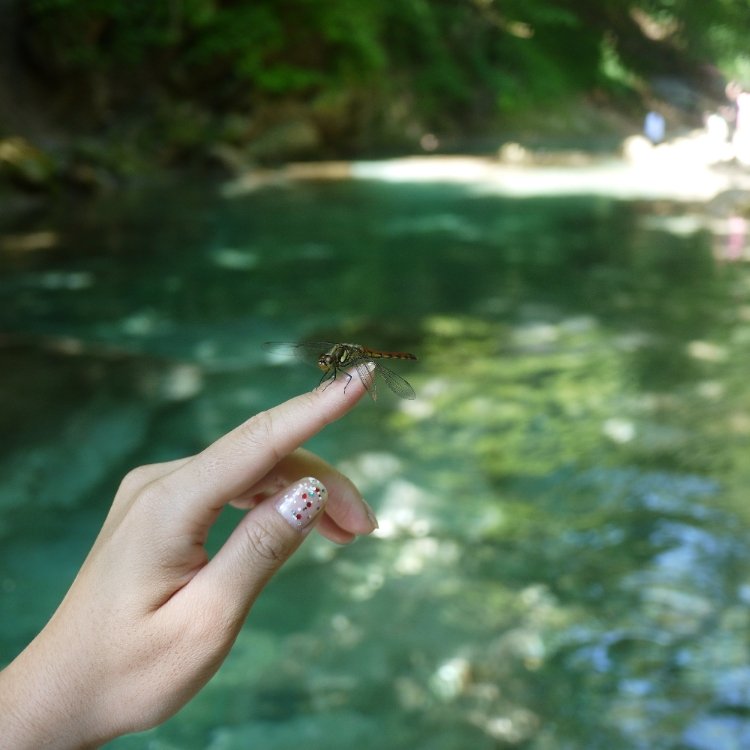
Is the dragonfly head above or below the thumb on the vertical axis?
above

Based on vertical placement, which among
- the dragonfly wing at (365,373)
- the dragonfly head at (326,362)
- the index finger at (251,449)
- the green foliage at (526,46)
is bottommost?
the index finger at (251,449)

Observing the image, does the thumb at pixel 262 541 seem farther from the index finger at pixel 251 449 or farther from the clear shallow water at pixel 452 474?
the clear shallow water at pixel 452 474

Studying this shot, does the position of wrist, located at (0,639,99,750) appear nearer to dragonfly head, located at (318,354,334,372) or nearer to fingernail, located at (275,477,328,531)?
fingernail, located at (275,477,328,531)

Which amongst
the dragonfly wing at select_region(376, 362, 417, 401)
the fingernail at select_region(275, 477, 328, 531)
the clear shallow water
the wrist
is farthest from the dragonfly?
the clear shallow water

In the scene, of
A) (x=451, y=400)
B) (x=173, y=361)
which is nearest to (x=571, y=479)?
(x=451, y=400)

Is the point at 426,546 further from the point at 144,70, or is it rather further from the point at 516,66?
the point at 144,70

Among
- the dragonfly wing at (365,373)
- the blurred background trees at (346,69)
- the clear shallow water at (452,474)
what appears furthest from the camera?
the clear shallow water at (452,474)

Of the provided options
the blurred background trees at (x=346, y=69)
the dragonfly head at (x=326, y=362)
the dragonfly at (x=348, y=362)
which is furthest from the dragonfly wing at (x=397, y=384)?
the blurred background trees at (x=346, y=69)
